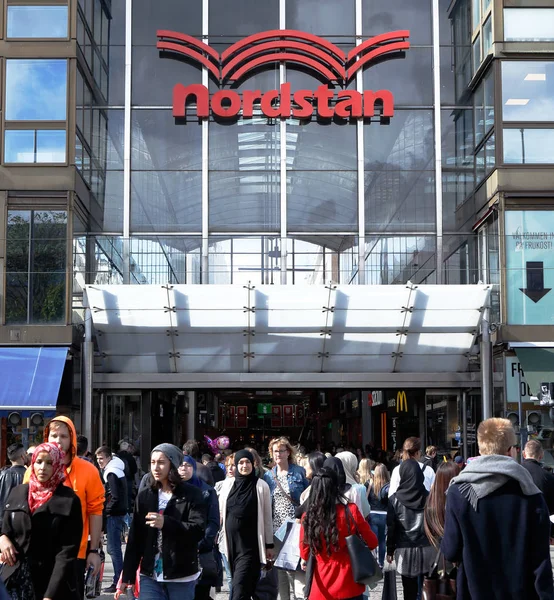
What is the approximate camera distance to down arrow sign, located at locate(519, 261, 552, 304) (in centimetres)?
2486

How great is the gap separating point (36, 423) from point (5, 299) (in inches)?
159

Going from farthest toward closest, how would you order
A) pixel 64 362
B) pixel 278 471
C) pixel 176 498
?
1. pixel 64 362
2. pixel 278 471
3. pixel 176 498

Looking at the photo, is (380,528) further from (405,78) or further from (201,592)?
(405,78)

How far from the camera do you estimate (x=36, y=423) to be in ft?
72.0

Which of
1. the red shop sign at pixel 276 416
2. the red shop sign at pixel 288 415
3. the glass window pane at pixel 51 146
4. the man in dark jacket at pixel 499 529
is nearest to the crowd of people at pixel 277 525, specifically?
the man in dark jacket at pixel 499 529

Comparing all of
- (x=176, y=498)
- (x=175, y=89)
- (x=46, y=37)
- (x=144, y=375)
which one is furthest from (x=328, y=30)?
(x=176, y=498)

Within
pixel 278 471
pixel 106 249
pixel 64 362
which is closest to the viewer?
pixel 278 471

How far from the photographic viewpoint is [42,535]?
644 centimetres

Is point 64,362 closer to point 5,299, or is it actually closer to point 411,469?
point 5,299

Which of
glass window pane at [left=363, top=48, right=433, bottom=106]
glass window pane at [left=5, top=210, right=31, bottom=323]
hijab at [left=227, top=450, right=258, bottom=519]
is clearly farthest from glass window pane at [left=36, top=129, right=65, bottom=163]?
hijab at [left=227, top=450, right=258, bottom=519]

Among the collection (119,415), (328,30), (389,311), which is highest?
(328,30)

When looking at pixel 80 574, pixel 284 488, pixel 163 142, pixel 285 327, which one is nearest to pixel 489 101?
pixel 285 327

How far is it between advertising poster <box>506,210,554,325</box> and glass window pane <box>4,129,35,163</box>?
11.3 m

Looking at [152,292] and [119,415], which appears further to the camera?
[119,415]
